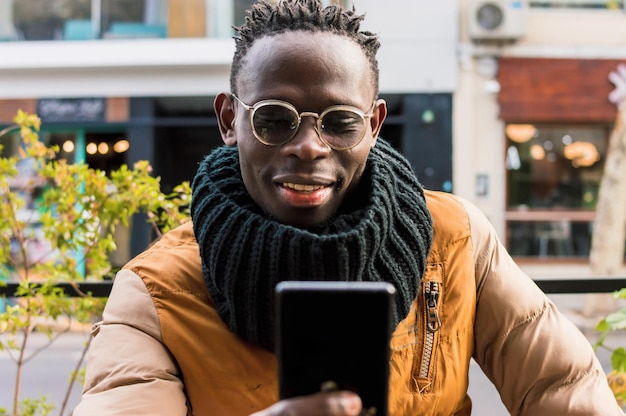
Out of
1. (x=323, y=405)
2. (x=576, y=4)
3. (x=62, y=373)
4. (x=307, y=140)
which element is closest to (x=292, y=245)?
(x=307, y=140)

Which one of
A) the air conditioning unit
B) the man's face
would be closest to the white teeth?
the man's face

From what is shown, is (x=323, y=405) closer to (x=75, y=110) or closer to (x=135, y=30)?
(x=75, y=110)

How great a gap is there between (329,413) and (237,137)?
2.19 ft

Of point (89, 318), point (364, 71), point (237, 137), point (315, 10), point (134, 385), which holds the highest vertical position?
point (315, 10)

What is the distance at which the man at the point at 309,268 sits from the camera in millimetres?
1165

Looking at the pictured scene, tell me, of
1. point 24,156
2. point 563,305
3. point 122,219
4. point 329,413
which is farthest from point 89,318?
point 563,305

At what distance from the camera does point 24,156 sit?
2850mm

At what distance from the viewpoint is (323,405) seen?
74cm

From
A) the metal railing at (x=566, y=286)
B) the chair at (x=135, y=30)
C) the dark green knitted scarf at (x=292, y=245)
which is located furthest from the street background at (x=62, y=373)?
the chair at (x=135, y=30)

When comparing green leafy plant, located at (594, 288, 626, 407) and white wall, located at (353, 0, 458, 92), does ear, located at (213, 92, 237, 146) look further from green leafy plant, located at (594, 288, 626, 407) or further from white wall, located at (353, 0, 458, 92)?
white wall, located at (353, 0, 458, 92)

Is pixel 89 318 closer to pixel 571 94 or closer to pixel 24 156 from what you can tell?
pixel 24 156

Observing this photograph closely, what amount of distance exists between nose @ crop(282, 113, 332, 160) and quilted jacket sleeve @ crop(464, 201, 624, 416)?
464 mm

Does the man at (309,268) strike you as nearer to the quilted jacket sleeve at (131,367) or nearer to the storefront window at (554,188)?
the quilted jacket sleeve at (131,367)

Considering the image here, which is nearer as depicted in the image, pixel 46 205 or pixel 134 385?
pixel 134 385
